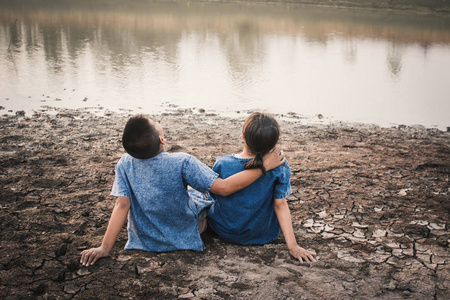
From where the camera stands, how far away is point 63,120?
18.5 feet

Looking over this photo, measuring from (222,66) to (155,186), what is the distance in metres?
9.14

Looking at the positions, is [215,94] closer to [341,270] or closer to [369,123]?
[369,123]

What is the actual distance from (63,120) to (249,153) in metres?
4.06

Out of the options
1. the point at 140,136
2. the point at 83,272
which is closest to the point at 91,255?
the point at 83,272

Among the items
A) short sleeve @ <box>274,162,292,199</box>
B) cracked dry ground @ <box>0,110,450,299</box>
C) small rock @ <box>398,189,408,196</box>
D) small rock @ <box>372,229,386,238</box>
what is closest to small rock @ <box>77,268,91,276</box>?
cracked dry ground @ <box>0,110,450,299</box>

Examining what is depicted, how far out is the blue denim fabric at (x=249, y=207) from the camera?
8.13 ft

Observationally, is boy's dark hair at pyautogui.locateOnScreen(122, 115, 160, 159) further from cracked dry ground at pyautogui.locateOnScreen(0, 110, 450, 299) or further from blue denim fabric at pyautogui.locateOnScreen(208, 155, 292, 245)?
cracked dry ground at pyautogui.locateOnScreen(0, 110, 450, 299)

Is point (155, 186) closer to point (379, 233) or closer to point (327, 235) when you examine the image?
point (327, 235)

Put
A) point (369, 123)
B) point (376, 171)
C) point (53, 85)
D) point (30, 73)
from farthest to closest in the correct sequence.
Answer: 1. point (30, 73)
2. point (53, 85)
3. point (369, 123)
4. point (376, 171)

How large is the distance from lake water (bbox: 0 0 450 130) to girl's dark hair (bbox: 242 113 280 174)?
4621mm

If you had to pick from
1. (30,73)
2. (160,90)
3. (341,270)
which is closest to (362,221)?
(341,270)

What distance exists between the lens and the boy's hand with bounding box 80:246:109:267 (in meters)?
2.30

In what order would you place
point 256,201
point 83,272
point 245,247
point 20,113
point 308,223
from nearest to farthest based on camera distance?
point 83,272
point 256,201
point 245,247
point 308,223
point 20,113

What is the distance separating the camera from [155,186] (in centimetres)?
232
